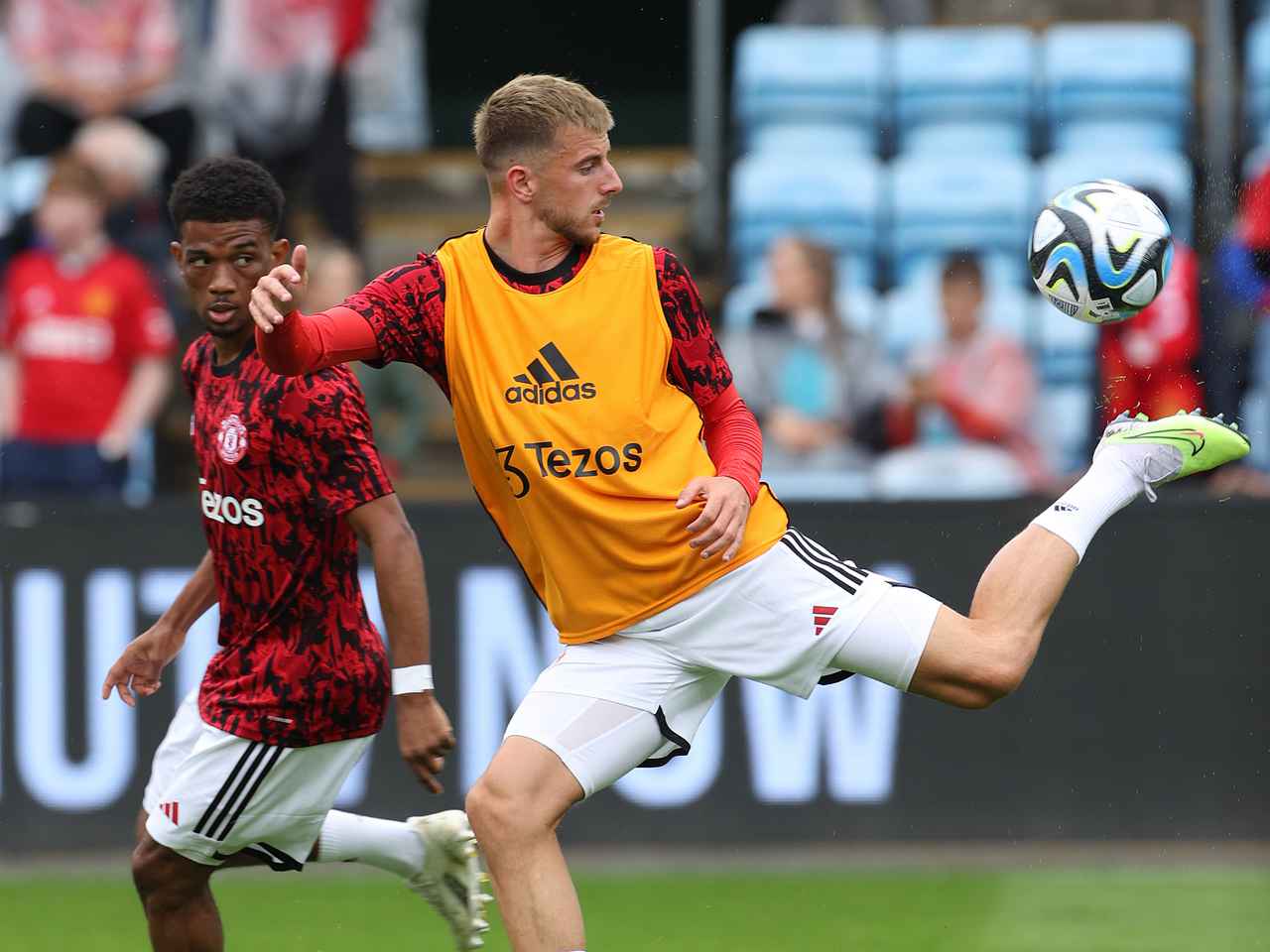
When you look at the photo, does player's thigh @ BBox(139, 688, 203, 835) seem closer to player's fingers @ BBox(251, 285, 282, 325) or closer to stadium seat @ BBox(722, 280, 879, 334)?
player's fingers @ BBox(251, 285, 282, 325)

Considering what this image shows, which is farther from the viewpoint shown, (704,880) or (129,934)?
(704,880)

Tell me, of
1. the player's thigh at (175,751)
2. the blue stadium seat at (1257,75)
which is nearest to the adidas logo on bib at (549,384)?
the player's thigh at (175,751)

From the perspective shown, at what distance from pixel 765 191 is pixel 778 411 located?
215 cm

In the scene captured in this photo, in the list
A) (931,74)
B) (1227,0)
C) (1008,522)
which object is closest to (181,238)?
(1008,522)

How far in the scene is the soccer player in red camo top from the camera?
195 inches

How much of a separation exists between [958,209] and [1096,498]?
5685mm

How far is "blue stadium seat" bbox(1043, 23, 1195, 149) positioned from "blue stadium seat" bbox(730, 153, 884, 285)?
1.16 m

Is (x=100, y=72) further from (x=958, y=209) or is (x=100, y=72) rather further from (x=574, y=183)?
(x=574, y=183)

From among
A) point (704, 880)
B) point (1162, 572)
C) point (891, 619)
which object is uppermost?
point (891, 619)

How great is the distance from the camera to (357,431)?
5004mm

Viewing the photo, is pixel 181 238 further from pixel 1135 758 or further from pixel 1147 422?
pixel 1135 758

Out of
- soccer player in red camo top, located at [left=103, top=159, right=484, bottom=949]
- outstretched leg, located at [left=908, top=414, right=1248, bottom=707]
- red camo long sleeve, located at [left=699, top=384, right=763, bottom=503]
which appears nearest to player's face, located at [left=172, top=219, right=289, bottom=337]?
soccer player in red camo top, located at [left=103, top=159, right=484, bottom=949]

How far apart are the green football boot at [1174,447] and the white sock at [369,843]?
2.20m

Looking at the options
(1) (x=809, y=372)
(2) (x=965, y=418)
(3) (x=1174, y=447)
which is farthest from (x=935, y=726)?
(3) (x=1174, y=447)
